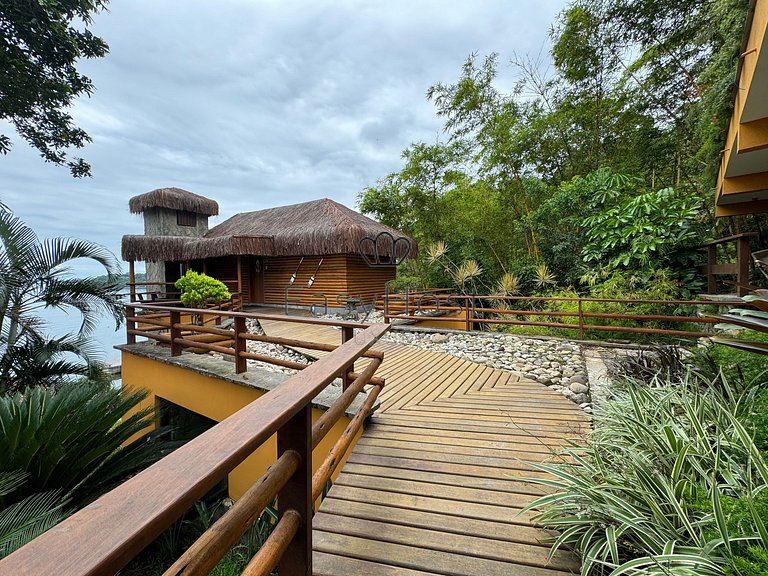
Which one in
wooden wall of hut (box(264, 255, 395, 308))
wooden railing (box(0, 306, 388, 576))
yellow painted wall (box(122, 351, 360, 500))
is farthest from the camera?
wooden wall of hut (box(264, 255, 395, 308))

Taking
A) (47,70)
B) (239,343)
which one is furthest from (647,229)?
(47,70)

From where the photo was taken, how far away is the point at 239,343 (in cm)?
338

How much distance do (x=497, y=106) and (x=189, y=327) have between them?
975cm

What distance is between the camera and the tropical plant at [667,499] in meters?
1.03

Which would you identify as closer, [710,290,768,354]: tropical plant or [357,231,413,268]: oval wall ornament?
[710,290,768,354]: tropical plant

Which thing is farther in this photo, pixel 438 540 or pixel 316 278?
pixel 316 278

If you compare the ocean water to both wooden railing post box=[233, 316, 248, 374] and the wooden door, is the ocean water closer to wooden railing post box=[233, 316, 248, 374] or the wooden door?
wooden railing post box=[233, 316, 248, 374]

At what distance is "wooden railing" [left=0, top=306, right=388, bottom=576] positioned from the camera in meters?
0.38

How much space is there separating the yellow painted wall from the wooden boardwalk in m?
0.58

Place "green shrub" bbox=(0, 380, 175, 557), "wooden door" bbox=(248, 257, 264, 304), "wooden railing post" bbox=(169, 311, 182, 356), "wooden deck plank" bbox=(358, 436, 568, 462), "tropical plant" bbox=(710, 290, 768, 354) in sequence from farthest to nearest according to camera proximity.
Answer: "wooden door" bbox=(248, 257, 264, 304)
"wooden railing post" bbox=(169, 311, 182, 356)
"wooden deck plank" bbox=(358, 436, 568, 462)
"green shrub" bbox=(0, 380, 175, 557)
"tropical plant" bbox=(710, 290, 768, 354)

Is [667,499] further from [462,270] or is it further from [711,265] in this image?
[462,270]

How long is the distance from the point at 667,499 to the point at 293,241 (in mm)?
10361

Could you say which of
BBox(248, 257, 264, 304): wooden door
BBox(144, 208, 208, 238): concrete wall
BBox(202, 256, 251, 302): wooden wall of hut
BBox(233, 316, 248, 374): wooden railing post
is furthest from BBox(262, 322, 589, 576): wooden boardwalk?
BBox(144, 208, 208, 238): concrete wall

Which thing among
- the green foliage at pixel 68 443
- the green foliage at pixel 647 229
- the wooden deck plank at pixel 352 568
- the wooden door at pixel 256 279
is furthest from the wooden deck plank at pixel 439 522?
the wooden door at pixel 256 279
